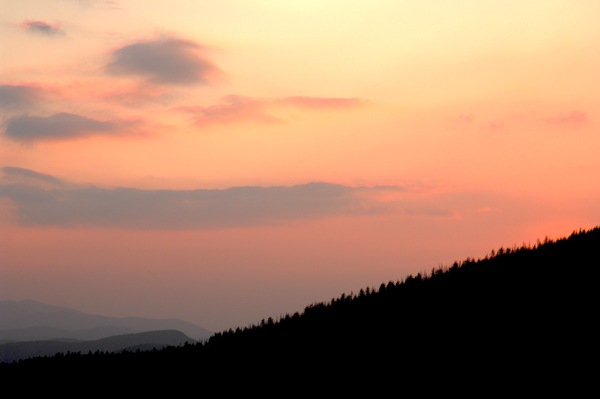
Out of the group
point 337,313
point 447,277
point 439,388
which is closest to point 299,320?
point 337,313

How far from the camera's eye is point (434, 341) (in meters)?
13.4

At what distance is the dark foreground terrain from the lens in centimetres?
1134

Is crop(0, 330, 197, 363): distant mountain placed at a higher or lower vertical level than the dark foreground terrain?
lower

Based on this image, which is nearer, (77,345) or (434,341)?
(434,341)

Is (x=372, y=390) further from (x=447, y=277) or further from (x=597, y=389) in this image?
(x=447, y=277)

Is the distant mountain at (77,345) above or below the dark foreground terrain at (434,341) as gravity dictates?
below

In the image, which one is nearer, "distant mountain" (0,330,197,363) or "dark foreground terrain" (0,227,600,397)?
"dark foreground terrain" (0,227,600,397)

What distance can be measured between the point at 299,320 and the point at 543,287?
10260 millimetres

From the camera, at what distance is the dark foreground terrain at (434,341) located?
11336 mm

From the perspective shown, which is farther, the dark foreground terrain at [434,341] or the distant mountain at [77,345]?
the distant mountain at [77,345]

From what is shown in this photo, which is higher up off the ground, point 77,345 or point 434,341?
point 434,341

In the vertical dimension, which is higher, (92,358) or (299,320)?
(299,320)

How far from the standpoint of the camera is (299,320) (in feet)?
70.3

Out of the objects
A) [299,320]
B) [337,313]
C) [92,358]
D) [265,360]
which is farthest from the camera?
[92,358]
